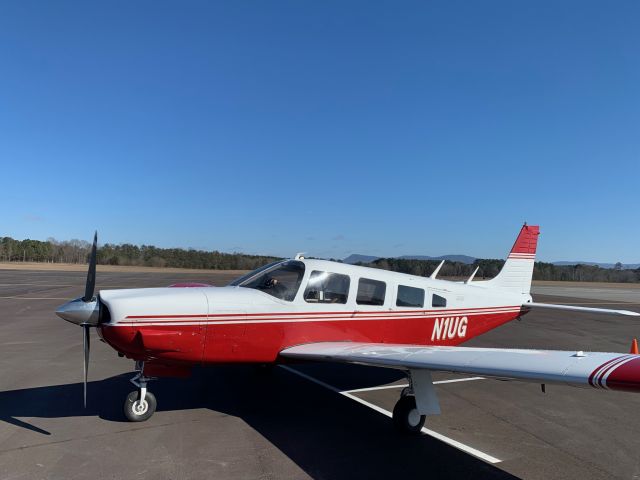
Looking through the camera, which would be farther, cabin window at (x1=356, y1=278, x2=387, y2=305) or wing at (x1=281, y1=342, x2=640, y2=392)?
cabin window at (x1=356, y1=278, x2=387, y2=305)

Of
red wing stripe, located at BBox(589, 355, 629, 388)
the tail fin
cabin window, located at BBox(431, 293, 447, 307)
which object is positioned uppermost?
the tail fin

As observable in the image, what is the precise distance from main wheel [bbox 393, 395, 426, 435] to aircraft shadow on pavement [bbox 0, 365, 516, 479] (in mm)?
103

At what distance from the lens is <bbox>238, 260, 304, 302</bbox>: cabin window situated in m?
5.88

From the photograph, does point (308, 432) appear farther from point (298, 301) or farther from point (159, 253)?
point (159, 253)

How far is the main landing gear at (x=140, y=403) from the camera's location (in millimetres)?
5273

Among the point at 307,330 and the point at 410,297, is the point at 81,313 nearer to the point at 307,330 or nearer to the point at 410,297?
the point at 307,330

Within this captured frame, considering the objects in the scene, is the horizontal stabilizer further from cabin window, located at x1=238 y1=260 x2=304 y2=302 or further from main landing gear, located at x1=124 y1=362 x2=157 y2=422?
main landing gear, located at x1=124 y1=362 x2=157 y2=422

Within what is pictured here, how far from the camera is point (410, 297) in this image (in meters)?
6.99

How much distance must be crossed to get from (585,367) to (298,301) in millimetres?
3408

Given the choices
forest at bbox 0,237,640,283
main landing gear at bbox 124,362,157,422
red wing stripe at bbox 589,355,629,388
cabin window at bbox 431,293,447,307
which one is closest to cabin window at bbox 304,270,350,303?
cabin window at bbox 431,293,447,307

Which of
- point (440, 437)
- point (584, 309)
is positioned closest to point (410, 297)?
point (440, 437)

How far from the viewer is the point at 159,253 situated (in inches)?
4513

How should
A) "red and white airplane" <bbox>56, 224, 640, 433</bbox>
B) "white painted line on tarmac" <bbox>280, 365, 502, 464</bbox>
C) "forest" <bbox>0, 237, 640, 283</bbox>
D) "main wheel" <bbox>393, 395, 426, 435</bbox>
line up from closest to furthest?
"red and white airplane" <bbox>56, 224, 640, 433</bbox>
"white painted line on tarmac" <bbox>280, 365, 502, 464</bbox>
"main wheel" <bbox>393, 395, 426, 435</bbox>
"forest" <bbox>0, 237, 640, 283</bbox>

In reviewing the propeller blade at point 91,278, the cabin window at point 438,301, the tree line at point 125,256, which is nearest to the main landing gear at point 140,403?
the propeller blade at point 91,278
